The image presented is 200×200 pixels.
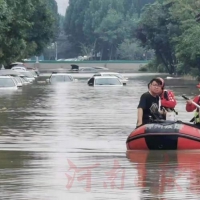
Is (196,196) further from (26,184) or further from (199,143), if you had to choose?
(199,143)

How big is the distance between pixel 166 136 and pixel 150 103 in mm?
667

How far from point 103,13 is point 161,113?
170m

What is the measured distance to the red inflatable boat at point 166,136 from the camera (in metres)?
17.0

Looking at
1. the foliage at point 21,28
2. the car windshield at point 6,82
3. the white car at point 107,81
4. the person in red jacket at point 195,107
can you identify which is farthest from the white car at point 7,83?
the person in red jacket at point 195,107

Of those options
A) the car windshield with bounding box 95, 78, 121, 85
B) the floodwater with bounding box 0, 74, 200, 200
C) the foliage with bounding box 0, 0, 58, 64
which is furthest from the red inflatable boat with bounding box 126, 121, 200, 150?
the car windshield with bounding box 95, 78, 121, 85

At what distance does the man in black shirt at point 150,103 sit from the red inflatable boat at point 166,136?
0.30 meters

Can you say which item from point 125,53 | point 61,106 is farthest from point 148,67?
point 61,106

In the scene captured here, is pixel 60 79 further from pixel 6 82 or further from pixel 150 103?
pixel 150 103

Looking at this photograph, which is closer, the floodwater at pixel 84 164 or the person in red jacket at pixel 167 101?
the floodwater at pixel 84 164

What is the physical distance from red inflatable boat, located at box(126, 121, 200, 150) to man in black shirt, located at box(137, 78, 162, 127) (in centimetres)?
30

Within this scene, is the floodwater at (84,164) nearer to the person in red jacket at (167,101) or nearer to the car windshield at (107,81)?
the person in red jacket at (167,101)

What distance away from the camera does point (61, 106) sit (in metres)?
35.8

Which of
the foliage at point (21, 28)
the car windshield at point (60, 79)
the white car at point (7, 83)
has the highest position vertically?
Answer: the foliage at point (21, 28)

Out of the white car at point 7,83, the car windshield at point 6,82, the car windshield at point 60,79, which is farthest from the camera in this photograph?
the car windshield at point 60,79
